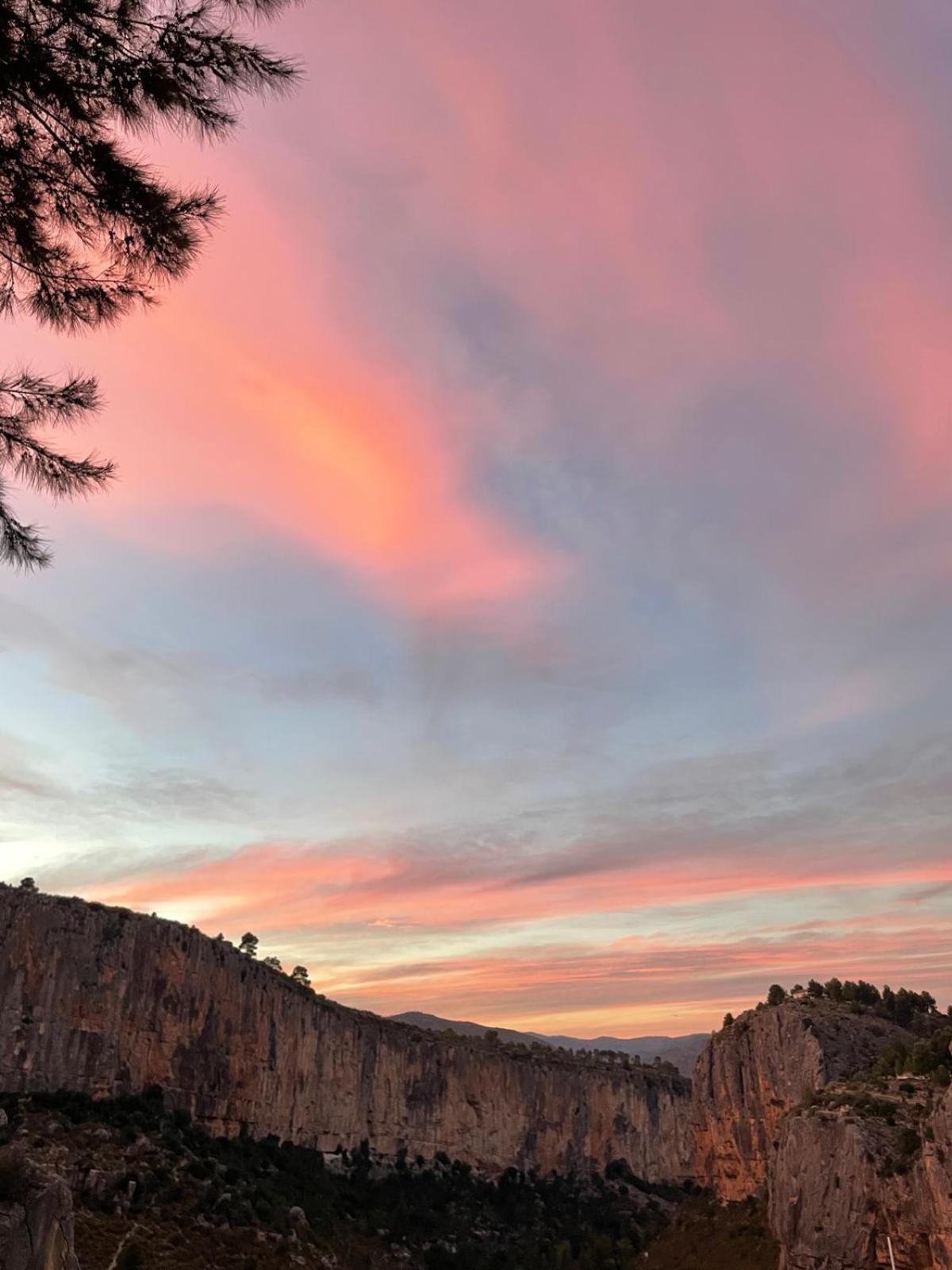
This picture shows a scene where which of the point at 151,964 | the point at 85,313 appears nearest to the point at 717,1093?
the point at 151,964

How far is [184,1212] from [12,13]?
50.8m

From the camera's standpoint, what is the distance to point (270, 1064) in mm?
70000

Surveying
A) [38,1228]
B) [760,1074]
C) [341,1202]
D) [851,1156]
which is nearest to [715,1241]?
[760,1074]

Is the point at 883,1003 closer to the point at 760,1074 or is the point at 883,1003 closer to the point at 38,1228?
the point at 760,1074

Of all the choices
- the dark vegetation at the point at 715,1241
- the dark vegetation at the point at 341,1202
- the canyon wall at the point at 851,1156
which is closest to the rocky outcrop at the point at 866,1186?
the canyon wall at the point at 851,1156

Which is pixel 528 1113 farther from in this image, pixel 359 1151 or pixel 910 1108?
pixel 910 1108

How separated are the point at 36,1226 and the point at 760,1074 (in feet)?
151

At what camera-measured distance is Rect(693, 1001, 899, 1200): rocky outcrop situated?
4319 centimetres

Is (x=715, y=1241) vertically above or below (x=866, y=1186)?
below

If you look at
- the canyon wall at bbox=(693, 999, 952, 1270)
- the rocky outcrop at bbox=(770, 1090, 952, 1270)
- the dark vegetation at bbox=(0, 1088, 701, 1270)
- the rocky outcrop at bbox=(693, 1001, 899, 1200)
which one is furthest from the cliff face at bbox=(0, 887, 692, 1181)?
the rocky outcrop at bbox=(770, 1090, 952, 1270)

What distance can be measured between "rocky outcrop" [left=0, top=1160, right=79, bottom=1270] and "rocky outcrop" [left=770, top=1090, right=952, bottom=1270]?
73.5 feet

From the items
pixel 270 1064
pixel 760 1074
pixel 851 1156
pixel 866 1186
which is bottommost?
pixel 866 1186

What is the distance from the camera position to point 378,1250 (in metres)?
54.7

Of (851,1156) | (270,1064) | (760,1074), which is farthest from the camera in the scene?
(270,1064)
